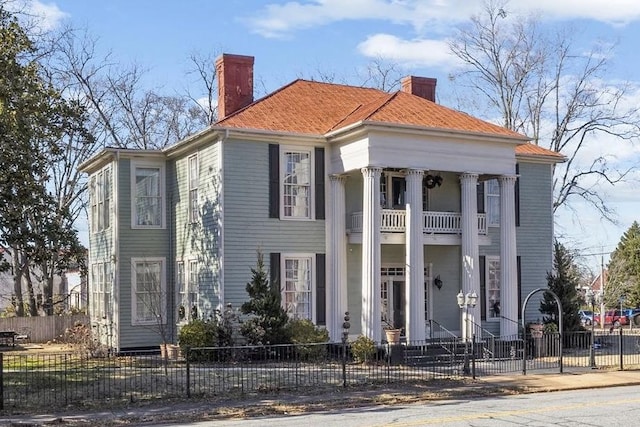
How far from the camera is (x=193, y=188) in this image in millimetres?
27734

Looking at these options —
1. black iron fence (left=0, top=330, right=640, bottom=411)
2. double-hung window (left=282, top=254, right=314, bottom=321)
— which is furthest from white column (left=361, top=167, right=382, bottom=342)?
double-hung window (left=282, top=254, right=314, bottom=321)

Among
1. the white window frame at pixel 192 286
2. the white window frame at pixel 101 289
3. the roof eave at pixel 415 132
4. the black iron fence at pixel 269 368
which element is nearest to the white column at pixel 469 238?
the roof eave at pixel 415 132

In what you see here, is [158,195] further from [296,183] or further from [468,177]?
[468,177]

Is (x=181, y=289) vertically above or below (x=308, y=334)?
above

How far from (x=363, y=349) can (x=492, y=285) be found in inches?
325

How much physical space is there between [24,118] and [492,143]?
14389 millimetres

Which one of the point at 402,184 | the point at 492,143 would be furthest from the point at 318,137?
the point at 492,143

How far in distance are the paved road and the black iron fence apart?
3023 millimetres

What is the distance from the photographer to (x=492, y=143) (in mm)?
27188

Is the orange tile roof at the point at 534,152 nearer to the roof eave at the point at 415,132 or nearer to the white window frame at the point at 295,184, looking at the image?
the roof eave at the point at 415,132

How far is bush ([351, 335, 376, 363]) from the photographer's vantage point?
23.6 meters

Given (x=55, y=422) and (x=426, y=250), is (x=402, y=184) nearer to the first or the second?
(x=426, y=250)

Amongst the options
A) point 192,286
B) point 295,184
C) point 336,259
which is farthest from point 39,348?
point 336,259

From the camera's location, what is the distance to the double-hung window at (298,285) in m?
26.4
